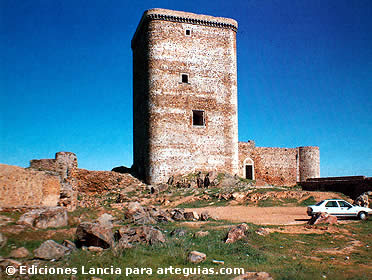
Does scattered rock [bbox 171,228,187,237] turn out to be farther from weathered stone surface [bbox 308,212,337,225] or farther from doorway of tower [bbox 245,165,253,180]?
doorway of tower [bbox 245,165,253,180]

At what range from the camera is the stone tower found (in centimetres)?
2339

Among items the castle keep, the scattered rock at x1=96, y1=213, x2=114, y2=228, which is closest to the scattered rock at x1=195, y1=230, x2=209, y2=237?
the scattered rock at x1=96, y1=213, x2=114, y2=228

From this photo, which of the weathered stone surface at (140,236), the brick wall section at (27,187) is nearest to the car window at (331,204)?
the weathered stone surface at (140,236)

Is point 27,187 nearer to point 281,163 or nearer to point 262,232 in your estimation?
point 262,232

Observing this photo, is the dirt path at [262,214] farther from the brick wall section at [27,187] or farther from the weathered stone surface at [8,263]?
the weathered stone surface at [8,263]

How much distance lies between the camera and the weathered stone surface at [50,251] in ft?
24.0

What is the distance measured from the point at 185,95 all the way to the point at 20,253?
18.1 meters

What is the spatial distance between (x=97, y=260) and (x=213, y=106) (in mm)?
18723

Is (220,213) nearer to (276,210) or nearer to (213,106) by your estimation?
(276,210)

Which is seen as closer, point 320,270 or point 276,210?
point 320,270

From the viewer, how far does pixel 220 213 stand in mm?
15836

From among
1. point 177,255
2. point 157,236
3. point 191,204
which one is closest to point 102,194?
point 191,204

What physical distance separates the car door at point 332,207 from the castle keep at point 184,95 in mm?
10933

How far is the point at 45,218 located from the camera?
9.88 meters
